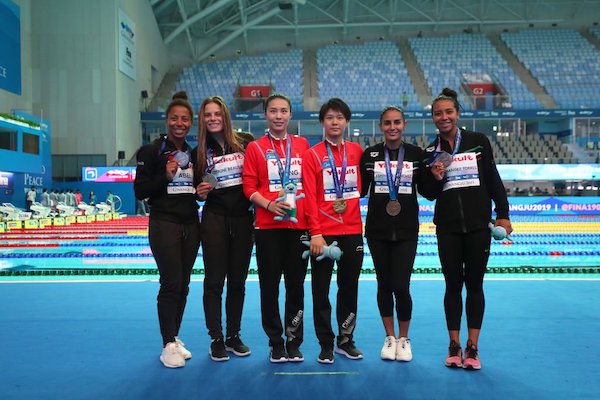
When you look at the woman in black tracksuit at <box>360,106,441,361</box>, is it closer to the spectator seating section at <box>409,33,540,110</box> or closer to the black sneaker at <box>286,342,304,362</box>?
the black sneaker at <box>286,342,304,362</box>

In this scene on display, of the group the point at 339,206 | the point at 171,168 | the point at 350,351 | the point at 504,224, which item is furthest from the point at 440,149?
the point at 171,168

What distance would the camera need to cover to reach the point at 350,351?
3.20 m

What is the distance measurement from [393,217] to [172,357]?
1.46m

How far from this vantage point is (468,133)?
3162 millimetres

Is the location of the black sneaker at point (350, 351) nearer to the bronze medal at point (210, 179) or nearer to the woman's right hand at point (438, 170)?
the woman's right hand at point (438, 170)

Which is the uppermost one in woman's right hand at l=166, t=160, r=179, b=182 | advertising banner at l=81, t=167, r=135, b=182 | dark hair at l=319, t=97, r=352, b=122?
advertising banner at l=81, t=167, r=135, b=182

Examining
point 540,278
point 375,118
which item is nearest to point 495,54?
point 375,118

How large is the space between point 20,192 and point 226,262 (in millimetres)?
16635

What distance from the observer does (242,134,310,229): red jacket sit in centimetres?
313

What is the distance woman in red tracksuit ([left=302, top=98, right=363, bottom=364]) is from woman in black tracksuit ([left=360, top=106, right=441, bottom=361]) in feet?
0.31

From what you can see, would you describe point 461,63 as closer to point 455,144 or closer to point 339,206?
point 455,144

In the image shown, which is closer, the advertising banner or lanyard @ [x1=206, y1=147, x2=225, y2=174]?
lanyard @ [x1=206, y1=147, x2=225, y2=174]

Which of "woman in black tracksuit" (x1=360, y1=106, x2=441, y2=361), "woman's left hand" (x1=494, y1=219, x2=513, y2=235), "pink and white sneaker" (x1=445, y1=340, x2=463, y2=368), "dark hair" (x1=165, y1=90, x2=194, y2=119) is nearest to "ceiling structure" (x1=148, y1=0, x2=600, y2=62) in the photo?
"dark hair" (x1=165, y1=90, x2=194, y2=119)

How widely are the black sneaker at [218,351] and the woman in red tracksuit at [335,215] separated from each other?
0.54m
